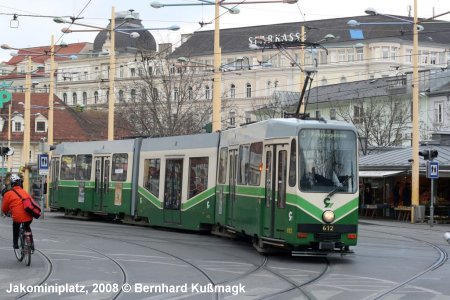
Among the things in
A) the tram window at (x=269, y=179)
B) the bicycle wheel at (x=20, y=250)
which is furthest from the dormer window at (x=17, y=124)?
the bicycle wheel at (x=20, y=250)

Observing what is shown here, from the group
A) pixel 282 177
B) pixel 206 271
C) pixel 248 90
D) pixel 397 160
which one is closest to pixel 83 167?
pixel 397 160

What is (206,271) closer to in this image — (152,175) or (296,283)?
(296,283)

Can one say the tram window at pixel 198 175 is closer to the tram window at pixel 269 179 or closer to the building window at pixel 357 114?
the tram window at pixel 269 179

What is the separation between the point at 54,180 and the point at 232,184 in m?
16.1

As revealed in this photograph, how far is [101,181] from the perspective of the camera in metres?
→ 32.5

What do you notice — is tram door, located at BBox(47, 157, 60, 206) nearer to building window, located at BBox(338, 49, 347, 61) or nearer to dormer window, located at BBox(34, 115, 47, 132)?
dormer window, located at BBox(34, 115, 47, 132)

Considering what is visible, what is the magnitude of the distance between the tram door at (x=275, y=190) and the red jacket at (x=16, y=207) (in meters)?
5.18

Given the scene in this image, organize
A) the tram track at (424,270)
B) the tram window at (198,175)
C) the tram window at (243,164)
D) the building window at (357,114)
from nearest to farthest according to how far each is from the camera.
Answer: the tram track at (424,270)
the tram window at (243,164)
the tram window at (198,175)
the building window at (357,114)

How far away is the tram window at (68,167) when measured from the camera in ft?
115

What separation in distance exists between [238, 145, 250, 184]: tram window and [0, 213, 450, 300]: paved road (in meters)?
1.72

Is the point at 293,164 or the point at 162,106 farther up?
the point at 162,106

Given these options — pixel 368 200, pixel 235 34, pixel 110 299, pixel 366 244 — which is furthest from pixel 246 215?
pixel 235 34

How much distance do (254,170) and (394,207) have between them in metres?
22.6

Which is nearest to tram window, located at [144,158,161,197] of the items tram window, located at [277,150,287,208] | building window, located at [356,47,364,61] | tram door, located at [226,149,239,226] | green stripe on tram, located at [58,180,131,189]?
green stripe on tram, located at [58,180,131,189]
